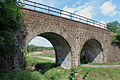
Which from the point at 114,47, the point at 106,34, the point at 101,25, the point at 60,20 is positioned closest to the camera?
the point at 60,20

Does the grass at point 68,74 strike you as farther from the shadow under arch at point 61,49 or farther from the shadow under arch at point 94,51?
the shadow under arch at point 94,51

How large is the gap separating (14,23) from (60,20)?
4622 mm

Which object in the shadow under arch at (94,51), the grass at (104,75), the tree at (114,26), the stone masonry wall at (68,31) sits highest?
the tree at (114,26)

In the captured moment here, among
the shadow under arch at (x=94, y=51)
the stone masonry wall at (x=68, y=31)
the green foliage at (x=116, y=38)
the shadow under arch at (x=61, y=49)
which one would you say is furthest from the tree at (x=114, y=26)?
the shadow under arch at (x=61, y=49)

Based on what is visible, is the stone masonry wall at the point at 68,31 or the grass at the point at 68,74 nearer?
the grass at the point at 68,74

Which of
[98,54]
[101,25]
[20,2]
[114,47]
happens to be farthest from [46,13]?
[114,47]

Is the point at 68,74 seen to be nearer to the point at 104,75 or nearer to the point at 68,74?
the point at 68,74

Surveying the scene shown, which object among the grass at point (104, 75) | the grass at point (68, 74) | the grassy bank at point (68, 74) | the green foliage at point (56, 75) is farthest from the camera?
the green foliage at point (56, 75)

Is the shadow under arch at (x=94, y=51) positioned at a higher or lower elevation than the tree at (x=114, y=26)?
lower

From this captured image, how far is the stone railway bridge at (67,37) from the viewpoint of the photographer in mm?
7004

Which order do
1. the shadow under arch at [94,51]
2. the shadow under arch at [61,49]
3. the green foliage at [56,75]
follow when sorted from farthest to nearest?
the shadow under arch at [94,51]
the shadow under arch at [61,49]
the green foliage at [56,75]

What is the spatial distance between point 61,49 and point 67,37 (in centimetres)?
190

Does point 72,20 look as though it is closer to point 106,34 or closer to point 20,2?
point 20,2

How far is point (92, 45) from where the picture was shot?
13.8 meters
